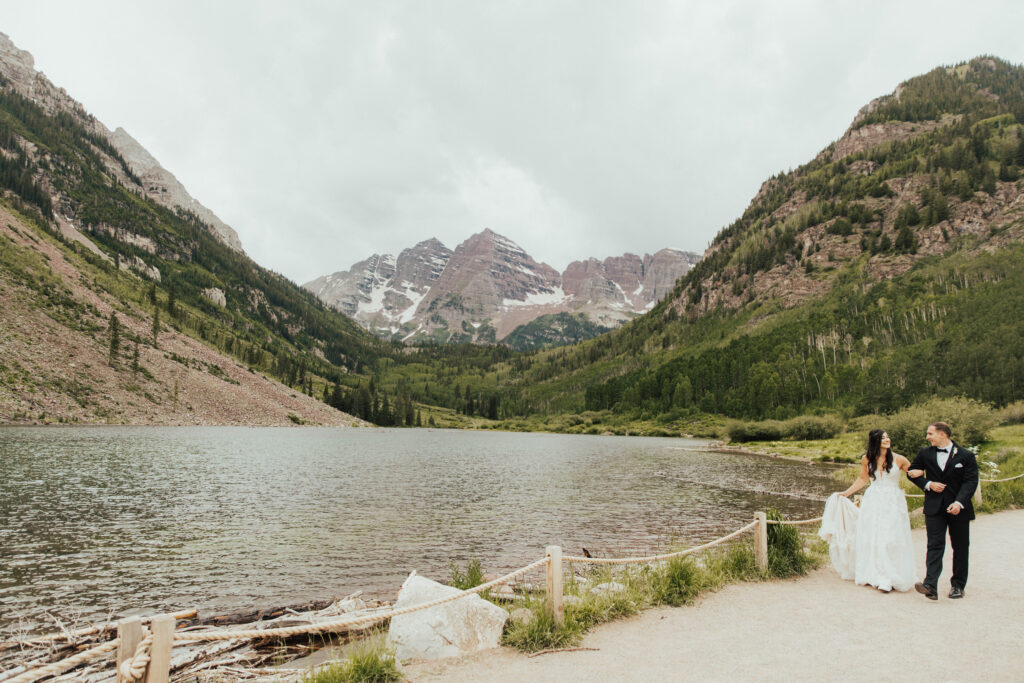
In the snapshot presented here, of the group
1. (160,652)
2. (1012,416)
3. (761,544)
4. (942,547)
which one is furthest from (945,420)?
(160,652)

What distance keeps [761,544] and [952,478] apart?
216 inches

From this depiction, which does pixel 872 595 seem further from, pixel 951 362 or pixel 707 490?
pixel 951 362

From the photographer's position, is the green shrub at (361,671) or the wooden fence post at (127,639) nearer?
the wooden fence post at (127,639)

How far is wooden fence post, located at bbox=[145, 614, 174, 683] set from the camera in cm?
623

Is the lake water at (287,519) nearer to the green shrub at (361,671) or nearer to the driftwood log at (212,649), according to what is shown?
the driftwood log at (212,649)

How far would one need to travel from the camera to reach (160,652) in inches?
247

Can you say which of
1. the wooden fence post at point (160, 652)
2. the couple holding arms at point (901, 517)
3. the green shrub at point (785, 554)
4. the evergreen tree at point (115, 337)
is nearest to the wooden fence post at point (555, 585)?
the wooden fence post at point (160, 652)

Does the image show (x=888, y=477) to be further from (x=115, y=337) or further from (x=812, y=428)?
(x=115, y=337)

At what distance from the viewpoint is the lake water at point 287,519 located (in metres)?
18.5

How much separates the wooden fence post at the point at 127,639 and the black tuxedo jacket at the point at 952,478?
16435mm

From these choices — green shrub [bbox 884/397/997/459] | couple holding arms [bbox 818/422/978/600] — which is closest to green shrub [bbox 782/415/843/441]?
green shrub [bbox 884/397/997/459]

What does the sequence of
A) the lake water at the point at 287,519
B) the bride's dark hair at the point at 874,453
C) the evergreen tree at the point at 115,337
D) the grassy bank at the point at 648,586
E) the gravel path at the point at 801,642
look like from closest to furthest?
the gravel path at the point at 801,642, the grassy bank at the point at 648,586, the bride's dark hair at the point at 874,453, the lake water at the point at 287,519, the evergreen tree at the point at 115,337

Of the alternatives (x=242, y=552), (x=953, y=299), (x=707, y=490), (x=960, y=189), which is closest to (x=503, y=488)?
(x=707, y=490)

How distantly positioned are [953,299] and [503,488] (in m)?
162
